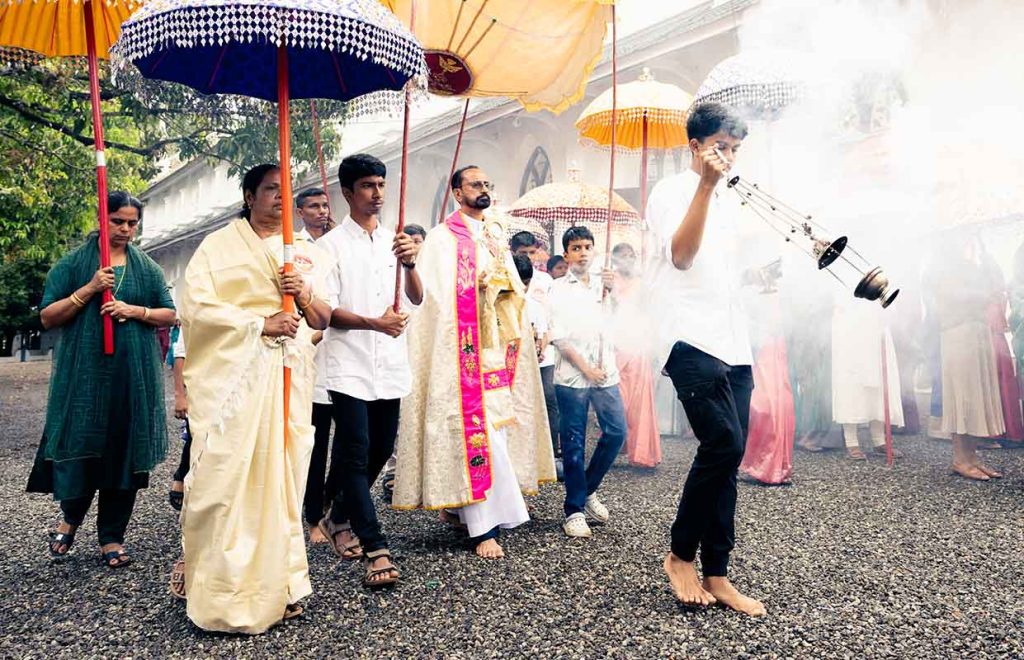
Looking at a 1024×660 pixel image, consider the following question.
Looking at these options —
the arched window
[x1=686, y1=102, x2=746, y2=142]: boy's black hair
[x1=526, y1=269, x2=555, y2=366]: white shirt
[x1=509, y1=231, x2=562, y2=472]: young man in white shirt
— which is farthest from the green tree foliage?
[x1=686, y1=102, x2=746, y2=142]: boy's black hair

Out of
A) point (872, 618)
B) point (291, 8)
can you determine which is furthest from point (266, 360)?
point (872, 618)

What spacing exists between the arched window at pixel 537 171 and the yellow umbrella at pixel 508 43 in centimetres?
711

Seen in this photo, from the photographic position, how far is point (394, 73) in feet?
11.6

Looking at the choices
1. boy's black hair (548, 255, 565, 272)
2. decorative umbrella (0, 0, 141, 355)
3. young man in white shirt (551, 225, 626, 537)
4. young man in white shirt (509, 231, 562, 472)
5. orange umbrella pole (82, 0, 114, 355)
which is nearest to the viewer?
orange umbrella pole (82, 0, 114, 355)

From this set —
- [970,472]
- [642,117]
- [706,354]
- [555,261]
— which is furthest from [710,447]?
[642,117]

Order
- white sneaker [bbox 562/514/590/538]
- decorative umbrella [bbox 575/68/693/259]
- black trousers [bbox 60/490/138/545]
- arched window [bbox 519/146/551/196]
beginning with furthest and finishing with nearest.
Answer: arched window [bbox 519/146/551/196]
decorative umbrella [bbox 575/68/693/259]
white sneaker [bbox 562/514/590/538]
black trousers [bbox 60/490/138/545]

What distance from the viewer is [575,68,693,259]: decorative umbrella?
6.44 meters

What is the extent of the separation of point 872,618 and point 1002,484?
9.96ft

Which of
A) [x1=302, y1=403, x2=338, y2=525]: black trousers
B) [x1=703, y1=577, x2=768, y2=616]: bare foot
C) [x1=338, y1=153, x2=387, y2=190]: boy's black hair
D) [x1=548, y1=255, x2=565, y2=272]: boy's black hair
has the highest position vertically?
[x1=338, y1=153, x2=387, y2=190]: boy's black hair

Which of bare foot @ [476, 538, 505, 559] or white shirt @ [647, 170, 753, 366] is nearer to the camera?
white shirt @ [647, 170, 753, 366]

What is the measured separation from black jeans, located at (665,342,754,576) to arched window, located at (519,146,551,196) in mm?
9354

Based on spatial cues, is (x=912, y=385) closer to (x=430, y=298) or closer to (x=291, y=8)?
(x=430, y=298)

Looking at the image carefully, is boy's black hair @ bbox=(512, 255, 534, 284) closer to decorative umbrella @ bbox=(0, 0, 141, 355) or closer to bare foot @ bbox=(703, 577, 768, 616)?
decorative umbrella @ bbox=(0, 0, 141, 355)

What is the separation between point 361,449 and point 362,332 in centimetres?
55
